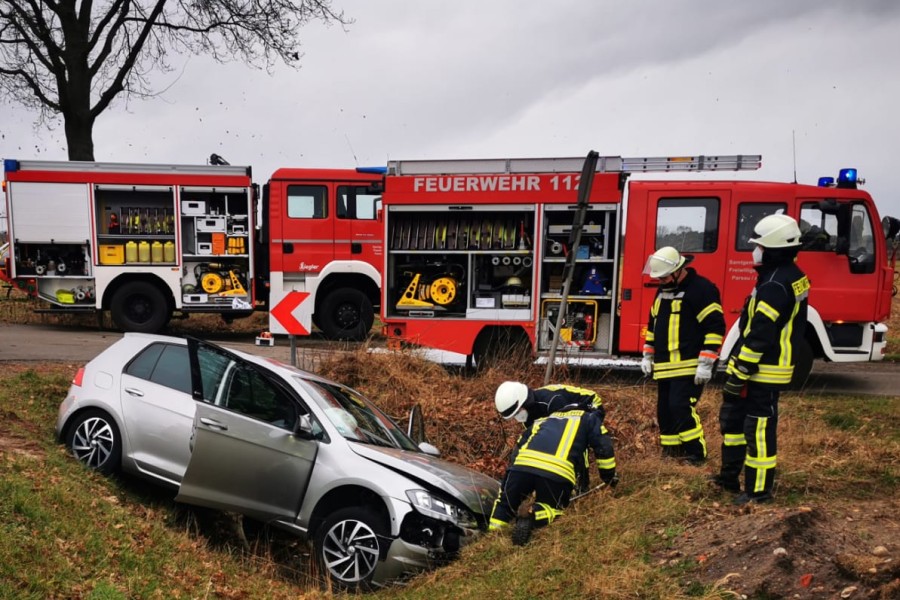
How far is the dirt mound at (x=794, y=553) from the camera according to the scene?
304cm

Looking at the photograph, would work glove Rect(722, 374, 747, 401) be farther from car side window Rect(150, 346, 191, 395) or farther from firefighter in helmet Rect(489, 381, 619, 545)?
car side window Rect(150, 346, 191, 395)

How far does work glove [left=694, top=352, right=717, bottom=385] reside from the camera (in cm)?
489

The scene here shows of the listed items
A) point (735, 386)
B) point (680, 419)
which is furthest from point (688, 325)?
point (735, 386)

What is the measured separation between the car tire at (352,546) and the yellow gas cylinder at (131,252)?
899cm

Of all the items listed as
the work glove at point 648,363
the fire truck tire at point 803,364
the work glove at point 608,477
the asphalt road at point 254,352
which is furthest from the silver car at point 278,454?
the fire truck tire at point 803,364

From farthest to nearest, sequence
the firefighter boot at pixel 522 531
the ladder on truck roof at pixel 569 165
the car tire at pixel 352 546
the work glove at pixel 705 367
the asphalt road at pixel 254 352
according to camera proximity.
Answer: the asphalt road at pixel 254 352 < the ladder on truck roof at pixel 569 165 < the work glove at pixel 705 367 < the car tire at pixel 352 546 < the firefighter boot at pixel 522 531

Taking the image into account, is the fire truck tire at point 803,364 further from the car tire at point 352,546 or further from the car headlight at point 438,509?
the car tire at point 352,546

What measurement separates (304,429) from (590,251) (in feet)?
17.8

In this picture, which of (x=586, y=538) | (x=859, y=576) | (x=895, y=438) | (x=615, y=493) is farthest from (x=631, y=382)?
(x=859, y=576)

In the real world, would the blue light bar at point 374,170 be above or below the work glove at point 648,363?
above

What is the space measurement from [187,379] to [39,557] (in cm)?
170

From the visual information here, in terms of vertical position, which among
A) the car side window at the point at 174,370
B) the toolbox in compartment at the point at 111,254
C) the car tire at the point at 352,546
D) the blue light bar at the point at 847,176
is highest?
the blue light bar at the point at 847,176

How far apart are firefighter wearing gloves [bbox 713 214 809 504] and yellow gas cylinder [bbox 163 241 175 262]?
32.9 feet

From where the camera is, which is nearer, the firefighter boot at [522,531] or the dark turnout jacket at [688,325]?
the firefighter boot at [522,531]
